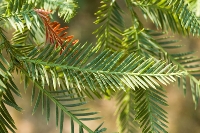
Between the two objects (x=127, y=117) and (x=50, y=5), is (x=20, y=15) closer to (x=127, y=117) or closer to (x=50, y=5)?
(x=50, y=5)

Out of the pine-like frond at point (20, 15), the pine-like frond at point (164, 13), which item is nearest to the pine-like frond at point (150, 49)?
the pine-like frond at point (164, 13)

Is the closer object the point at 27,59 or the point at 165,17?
the point at 27,59

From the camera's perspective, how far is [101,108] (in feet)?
4.92

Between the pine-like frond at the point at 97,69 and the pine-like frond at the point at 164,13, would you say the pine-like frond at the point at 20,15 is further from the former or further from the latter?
the pine-like frond at the point at 164,13

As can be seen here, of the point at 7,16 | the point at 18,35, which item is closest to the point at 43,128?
the point at 18,35

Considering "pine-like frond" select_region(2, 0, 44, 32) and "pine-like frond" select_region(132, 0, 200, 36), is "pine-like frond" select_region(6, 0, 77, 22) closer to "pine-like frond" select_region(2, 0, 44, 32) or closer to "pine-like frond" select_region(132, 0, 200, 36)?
"pine-like frond" select_region(2, 0, 44, 32)

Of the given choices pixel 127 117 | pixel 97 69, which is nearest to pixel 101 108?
pixel 127 117

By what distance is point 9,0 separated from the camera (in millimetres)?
310

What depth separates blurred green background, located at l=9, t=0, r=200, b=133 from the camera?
4.80 ft

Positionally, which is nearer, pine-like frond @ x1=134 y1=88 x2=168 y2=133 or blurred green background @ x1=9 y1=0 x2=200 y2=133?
pine-like frond @ x1=134 y1=88 x2=168 y2=133

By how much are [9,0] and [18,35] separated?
8cm

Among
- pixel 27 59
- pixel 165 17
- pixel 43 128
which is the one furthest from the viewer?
pixel 43 128

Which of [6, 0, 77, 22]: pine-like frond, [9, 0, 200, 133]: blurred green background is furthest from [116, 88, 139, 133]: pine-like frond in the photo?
[9, 0, 200, 133]: blurred green background

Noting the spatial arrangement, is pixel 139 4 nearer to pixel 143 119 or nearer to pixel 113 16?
pixel 113 16
